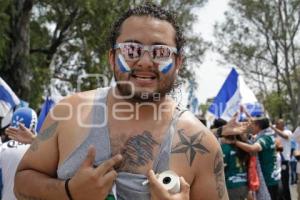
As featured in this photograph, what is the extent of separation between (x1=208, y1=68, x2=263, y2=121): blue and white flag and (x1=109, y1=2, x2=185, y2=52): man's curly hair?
6615mm

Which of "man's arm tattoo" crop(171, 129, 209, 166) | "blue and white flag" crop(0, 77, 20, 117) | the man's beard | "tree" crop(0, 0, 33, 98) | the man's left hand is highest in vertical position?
"tree" crop(0, 0, 33, 98)

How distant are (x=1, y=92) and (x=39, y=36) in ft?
43.3

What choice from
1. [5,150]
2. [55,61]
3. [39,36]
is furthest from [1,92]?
[55,61]

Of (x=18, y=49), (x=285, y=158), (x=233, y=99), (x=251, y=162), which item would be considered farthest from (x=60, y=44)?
(x=251, y=162)

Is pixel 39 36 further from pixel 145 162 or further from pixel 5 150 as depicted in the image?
pixel 145 162

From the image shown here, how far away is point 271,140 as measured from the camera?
8117mm

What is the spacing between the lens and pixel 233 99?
31.3 ft

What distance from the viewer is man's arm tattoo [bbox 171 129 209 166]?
237 cm

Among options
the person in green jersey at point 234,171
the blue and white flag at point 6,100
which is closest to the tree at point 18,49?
the blue and white flag at point 6,100

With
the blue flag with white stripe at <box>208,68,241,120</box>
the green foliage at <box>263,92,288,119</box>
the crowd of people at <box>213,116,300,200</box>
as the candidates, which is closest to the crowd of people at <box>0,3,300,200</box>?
the crowd of people at <box>213,116,300,200</box>

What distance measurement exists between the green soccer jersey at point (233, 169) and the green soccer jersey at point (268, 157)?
0.81 metres

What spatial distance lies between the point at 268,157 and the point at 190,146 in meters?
5.97

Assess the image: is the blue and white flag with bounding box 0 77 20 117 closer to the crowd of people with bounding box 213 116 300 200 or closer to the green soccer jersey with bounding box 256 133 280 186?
the crowd of people with bounding box 213 116 300 200

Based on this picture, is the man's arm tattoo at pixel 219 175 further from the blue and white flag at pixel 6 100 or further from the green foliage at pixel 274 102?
the green foliage at pixel 274 102
